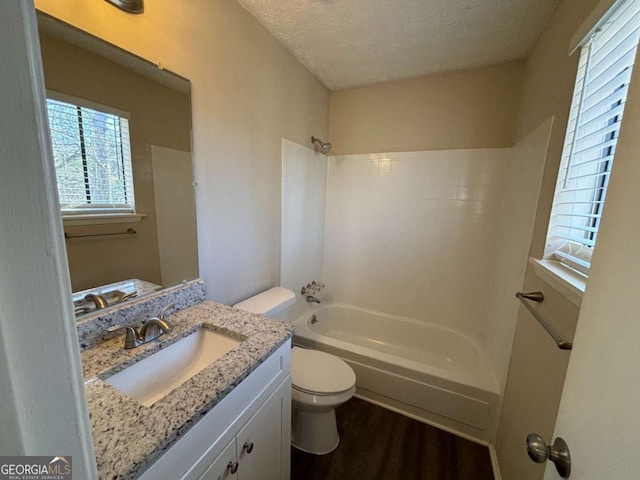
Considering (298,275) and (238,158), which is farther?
(298,275)

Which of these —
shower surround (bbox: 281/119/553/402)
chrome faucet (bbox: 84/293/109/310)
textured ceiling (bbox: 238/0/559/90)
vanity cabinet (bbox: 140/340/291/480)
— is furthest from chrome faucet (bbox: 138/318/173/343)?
textured ceiling (bbox: 238/0/559/90)

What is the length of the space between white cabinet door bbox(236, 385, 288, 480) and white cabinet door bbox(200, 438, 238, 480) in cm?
2

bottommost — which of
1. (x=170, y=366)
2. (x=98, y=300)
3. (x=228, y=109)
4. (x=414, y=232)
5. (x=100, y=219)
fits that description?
(x=170, y=366)

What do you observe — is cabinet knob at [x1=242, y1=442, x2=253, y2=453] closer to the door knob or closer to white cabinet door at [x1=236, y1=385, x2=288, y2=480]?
white cabinet door at [x1=236, y1=385, x2=288, y2=480]

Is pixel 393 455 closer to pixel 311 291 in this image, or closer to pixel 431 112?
pixel 311 291

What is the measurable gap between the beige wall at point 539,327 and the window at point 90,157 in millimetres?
1647

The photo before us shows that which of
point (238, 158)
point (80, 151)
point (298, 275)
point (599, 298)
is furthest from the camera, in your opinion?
point (298, 275)

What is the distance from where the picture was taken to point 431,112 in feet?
7.07

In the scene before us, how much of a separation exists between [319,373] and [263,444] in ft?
2.03

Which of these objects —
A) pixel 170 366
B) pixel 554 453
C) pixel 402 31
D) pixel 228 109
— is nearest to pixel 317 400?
pixel 170 366

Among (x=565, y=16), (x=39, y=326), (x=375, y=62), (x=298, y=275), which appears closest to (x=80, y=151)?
(x=39, y=326)

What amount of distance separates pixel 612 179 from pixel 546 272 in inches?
28.4

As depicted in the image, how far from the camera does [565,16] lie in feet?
3.92

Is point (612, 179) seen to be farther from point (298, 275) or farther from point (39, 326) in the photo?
point (298, 275)
